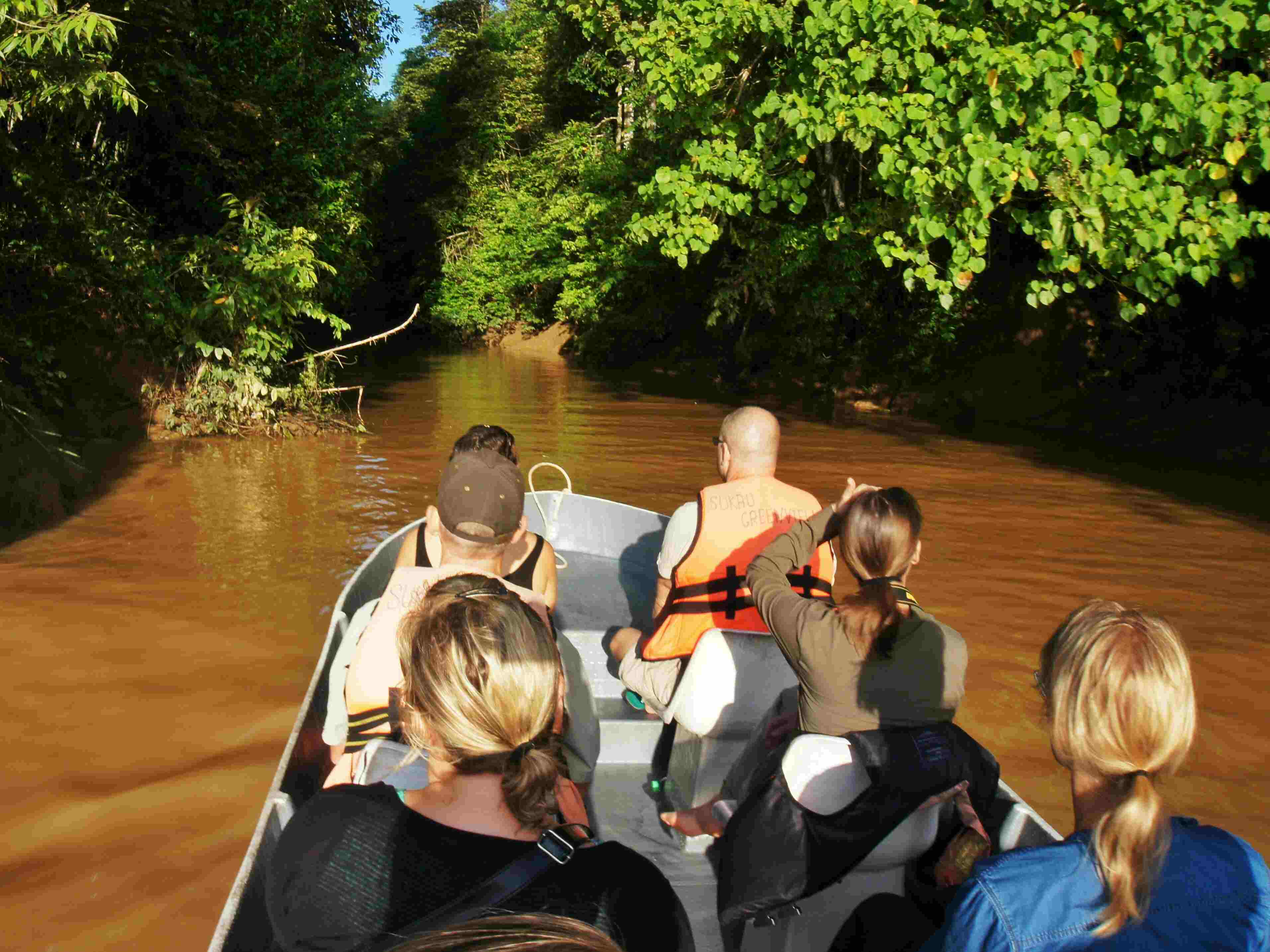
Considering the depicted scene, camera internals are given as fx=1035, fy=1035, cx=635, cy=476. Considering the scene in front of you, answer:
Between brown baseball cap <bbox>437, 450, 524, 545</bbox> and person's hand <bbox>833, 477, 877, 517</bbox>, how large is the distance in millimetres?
895

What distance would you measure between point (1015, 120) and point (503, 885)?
279 inches

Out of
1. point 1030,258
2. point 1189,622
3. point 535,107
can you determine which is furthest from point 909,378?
point 535,107

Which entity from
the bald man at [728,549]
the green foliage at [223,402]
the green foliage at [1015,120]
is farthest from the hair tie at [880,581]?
the green foliage at [223,402]

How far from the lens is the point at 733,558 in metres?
3.60

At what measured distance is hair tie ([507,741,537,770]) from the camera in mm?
1635

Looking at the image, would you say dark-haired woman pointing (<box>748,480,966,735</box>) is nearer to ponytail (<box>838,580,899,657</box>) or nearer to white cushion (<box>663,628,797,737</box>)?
ponytail (<box>838,580,899,657</box>)

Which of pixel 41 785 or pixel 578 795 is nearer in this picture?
pixel 578 795

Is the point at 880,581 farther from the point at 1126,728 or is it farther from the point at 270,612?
the point at 270,612

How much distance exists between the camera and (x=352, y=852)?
1.60 metres

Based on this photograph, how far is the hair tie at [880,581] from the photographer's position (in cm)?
258

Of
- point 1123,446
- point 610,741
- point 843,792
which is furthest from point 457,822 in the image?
point 1123,446

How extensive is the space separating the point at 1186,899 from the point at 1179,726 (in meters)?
0.24

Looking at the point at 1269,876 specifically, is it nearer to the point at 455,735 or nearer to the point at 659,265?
the point at 455,735

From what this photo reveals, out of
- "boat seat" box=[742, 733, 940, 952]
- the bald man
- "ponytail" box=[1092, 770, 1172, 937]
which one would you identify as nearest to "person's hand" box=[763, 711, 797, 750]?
"boat seat" box=[742, 733, 940, 952]
